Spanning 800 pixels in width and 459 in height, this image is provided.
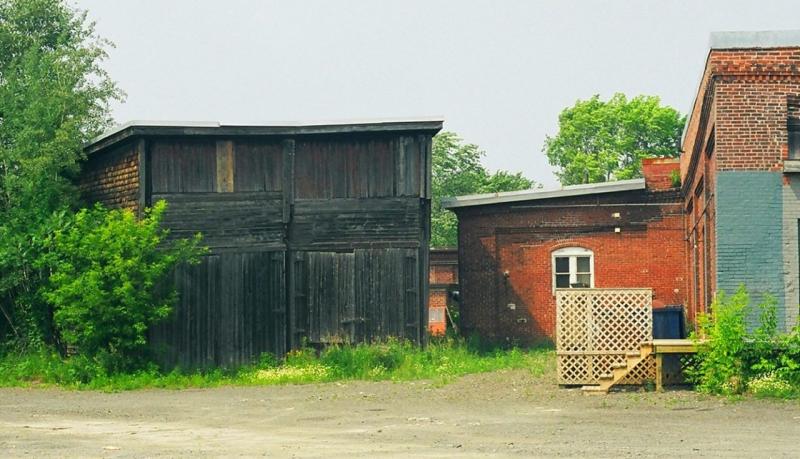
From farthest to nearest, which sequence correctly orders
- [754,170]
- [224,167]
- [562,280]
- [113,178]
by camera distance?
1. [562,280]
2. [113,178]
3. [224,167]
4. [754,170]

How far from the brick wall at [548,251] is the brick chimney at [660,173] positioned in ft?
0.73

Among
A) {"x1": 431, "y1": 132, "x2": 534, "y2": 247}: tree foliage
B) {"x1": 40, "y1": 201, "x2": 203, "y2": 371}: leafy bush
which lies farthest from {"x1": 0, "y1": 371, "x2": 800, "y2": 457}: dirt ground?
{"x1": 431, "y1": 132, "x2": 534, "y2": 247}: tree foliage

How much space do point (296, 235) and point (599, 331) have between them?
28.0 feet

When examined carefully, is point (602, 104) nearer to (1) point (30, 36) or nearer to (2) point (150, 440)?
(1) point (30, 36)

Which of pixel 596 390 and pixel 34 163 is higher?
pixel 34 163

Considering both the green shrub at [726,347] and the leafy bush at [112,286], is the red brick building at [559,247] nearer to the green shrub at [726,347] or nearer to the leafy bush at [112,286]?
the leafy bush at [112,286]

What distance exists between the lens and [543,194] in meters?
33.7

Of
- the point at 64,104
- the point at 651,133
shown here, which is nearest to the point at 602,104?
the point at 651,133

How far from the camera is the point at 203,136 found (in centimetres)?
2662

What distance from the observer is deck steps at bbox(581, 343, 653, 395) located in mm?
20630

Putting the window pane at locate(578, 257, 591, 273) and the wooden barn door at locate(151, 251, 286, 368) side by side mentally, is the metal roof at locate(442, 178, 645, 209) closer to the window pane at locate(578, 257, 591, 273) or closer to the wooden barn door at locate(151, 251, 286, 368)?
the window pane at locate(578, 257, 591, 273)

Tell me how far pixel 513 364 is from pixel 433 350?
6.08 feet

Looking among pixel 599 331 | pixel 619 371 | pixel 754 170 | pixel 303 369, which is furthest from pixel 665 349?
pixel 303 369

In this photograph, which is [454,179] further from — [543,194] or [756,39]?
[756,39]
